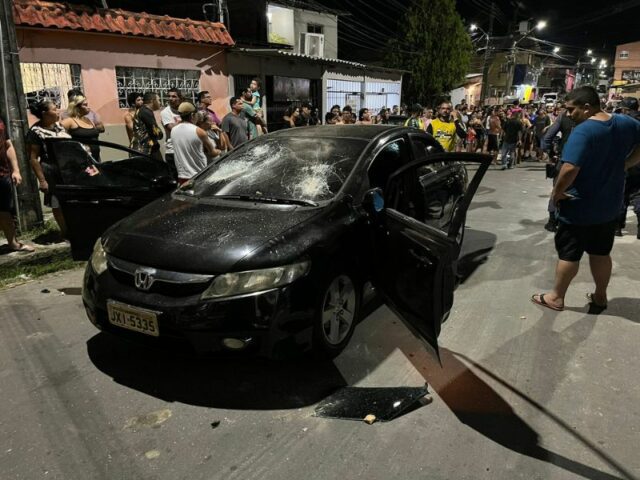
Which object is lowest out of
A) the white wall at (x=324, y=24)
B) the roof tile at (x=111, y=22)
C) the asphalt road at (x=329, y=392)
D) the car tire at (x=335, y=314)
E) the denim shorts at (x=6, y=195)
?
the asphalt road at (x=329, y=392)

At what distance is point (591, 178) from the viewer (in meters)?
3.78

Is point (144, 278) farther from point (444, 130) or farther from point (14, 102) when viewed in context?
point (444, 130)

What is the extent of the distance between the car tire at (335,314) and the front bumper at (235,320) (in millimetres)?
109

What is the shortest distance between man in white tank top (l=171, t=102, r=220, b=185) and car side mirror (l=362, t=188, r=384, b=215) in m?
2.72

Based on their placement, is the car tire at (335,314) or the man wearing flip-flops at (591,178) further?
the man wearing flip-flops at (591,178)

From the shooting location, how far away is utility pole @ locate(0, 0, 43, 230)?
5.82 metres

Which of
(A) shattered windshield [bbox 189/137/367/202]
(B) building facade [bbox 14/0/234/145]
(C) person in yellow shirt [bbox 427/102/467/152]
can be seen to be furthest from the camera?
(C) person in yellow shirt [bbox 427/102/467/152]

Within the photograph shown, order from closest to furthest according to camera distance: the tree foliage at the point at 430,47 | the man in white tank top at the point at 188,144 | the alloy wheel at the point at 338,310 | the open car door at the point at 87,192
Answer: the alloy wheel at the point at 338,310, the open car door at the point at 87,192, the man in white tank top at the point at 188,144, the tree foliage at the point at 430,47

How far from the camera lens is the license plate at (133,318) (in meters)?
2.84

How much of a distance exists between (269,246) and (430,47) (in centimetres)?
2692

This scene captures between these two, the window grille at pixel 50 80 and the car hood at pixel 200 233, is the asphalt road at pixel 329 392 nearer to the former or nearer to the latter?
the car hood at pixel 200 233

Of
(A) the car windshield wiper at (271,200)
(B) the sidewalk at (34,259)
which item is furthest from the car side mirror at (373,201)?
(B) the sidewalk at (34,259)

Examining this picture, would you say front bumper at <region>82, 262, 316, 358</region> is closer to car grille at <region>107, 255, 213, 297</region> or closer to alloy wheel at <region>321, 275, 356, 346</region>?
car grille at <region>107, 255, 213, 297</region>

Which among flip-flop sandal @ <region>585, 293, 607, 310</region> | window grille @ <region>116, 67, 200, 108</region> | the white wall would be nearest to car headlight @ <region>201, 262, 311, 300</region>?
flip-flop sandal @ <region>585, 293, 607, 310</region>
